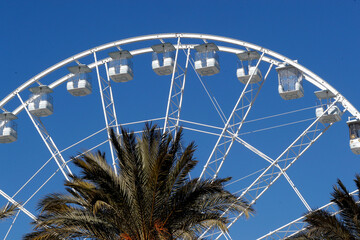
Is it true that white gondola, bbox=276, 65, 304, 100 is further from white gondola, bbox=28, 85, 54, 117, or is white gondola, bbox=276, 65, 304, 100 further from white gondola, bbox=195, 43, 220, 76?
white gondola, bbox=28, 85, 54, 117

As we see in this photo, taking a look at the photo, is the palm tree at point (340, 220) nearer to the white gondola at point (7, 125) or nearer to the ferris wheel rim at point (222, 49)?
the ferris wheel rim at point (222, 49)

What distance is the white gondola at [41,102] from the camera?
1650 inches

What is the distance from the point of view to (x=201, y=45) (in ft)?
128

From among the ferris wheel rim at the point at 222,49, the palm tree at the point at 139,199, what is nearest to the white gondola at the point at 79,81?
the ferris wheel rim at the point at 222,49

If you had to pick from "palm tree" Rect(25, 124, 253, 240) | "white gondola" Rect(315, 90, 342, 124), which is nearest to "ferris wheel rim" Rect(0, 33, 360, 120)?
"white gondola" Rect(315, 90, 342, 124)

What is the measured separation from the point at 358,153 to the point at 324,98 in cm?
319

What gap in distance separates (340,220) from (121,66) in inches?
645

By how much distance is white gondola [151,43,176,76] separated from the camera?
3972 centimetres

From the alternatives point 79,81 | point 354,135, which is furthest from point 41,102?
point 354,135

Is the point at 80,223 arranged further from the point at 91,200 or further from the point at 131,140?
the point at 131,140

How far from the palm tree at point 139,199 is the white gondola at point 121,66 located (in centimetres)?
1617

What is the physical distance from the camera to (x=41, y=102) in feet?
138

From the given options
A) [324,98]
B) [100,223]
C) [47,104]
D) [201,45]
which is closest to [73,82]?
[47,104]

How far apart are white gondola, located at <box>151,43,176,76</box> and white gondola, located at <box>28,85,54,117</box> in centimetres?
579
